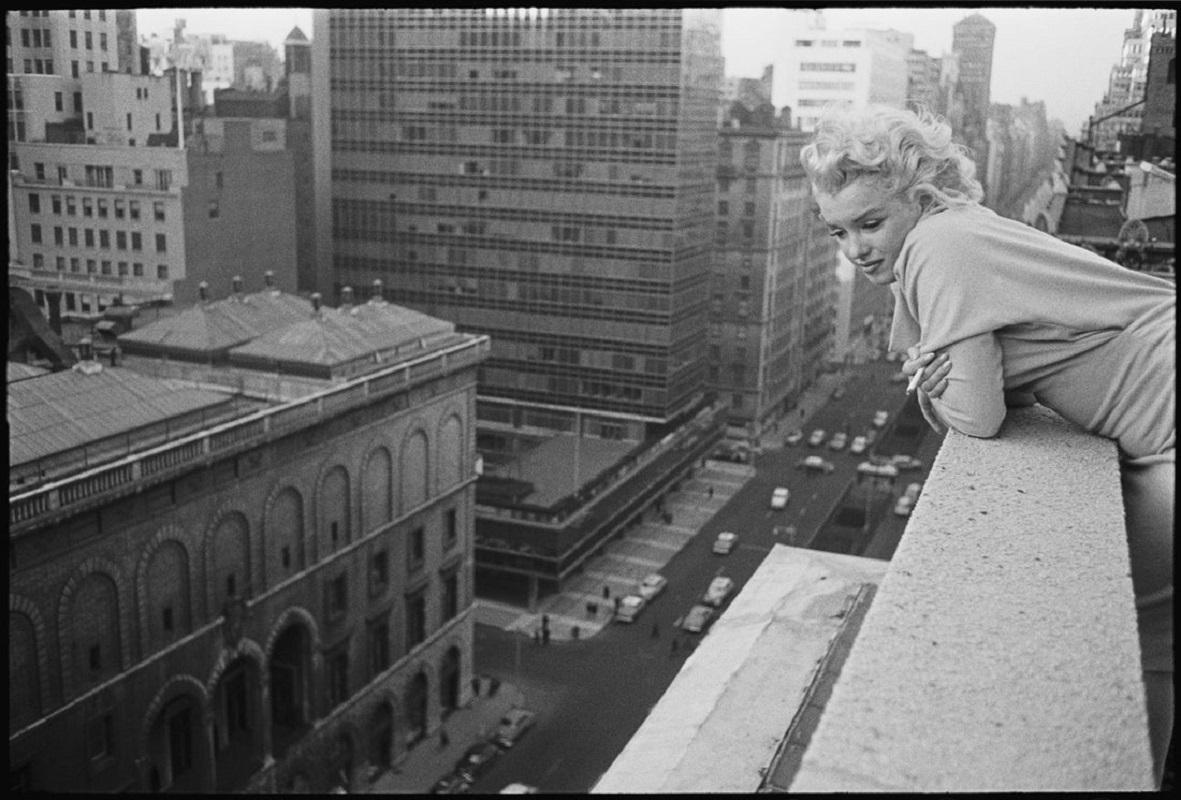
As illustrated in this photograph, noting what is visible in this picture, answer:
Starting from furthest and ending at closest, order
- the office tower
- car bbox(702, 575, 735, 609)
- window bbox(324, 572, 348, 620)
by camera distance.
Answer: the office tower → car bbox(702, 575, 735, 609) → window bbox(324, 572, 348, 620)

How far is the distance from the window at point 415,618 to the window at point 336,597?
5.67 ft

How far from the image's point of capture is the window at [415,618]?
63.0 feet

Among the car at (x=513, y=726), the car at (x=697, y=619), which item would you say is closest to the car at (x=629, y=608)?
the car at (x=697, y=619)

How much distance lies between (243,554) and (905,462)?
23325 millimetres

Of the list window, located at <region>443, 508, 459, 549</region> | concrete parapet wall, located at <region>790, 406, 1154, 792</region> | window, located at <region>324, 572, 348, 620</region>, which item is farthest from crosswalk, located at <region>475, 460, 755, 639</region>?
concrete parapet wall, located at <region>790, 406, 1154, 792</region>

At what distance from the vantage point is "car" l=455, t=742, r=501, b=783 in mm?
17812

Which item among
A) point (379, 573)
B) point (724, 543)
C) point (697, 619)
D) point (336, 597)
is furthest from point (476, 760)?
point (724, 543)

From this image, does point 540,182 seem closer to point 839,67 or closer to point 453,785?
point 839,67

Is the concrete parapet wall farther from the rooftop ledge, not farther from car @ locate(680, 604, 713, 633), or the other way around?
car @ locate(680, 604, 713, 633)

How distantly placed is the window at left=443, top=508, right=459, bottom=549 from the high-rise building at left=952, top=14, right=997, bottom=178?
1556 centimetres

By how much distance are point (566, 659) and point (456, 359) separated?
18.6 ft

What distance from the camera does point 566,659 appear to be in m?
21.5

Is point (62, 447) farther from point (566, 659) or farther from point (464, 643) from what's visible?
point (566, 659)

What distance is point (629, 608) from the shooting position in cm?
2339
